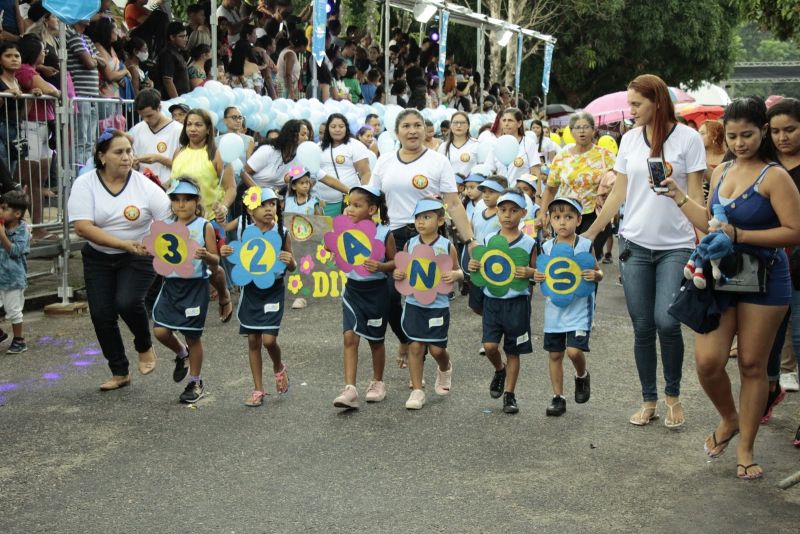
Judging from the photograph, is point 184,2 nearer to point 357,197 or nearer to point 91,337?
point 91,337

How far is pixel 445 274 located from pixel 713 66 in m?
37.7

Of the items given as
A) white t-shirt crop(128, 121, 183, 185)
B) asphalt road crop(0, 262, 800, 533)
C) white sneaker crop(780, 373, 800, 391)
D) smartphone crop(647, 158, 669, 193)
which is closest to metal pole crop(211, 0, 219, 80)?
white t-shirt crop(128, 121, 183, 185)

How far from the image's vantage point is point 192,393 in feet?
23.4

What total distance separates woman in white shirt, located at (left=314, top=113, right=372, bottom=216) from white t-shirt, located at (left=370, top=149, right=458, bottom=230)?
3685 mm

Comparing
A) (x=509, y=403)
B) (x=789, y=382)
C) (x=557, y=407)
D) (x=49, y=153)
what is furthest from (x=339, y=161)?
(x=789, y=382)

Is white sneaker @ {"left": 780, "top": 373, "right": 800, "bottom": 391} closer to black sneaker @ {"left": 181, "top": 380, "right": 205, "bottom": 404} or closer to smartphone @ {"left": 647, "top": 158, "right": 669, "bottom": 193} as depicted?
smartphone @ {"left": 647, "top": 158, "right": 669, "bottom": 193}

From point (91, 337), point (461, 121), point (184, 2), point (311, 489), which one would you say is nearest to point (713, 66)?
point (184, 2)

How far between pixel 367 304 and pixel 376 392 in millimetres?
611

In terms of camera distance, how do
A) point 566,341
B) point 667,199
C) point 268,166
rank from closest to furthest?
1. point 667,199
2. point 566,341
3. point 268,166

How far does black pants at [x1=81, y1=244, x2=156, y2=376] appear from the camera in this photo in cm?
734

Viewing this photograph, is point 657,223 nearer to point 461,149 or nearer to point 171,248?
point 171,248

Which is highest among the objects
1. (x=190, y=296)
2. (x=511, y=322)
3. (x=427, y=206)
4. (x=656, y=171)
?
(x=656, y=171)

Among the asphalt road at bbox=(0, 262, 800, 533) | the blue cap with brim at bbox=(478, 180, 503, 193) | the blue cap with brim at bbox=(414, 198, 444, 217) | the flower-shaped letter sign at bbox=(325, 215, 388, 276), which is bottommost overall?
the asphalt road at bbox=(0, 262, 800, 533)

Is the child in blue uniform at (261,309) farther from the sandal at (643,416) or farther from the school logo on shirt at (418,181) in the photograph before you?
the sandal at (643,416)
